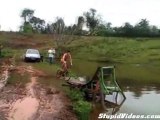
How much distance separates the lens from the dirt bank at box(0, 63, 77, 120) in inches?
533

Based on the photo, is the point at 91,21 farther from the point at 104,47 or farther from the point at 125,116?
the point at 125,116

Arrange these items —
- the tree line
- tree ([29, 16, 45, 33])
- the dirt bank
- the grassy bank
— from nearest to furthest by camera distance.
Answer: the dirt bank, the grassy bank, the tree line, tree ([29, 16, 45, 33])

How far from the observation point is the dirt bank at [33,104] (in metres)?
13.5

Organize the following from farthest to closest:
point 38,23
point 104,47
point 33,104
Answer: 1. point 38,23
2. point 104,47
3. point 33,104

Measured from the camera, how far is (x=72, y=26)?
74.1 meters

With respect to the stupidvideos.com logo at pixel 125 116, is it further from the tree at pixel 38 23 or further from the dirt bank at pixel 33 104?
the tree at pixel 38 23

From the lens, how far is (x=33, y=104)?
15492 millimetres

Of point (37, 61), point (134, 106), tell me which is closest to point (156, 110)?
point (134, 106)

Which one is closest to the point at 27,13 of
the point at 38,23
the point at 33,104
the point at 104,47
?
the point at 38,23

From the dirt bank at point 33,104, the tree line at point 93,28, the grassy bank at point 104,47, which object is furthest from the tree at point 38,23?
the dirt bank at point 33,104

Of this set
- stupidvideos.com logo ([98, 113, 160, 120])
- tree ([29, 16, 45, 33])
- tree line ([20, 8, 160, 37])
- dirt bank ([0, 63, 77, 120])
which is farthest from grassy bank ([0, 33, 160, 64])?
stupidvideos.com logo ([98, 113, 160, 120])

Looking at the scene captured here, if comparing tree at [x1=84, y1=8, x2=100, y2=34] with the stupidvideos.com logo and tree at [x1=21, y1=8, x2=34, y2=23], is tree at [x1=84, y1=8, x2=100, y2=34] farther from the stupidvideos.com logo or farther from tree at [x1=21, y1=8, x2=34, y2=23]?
the stupidvideos.com logo

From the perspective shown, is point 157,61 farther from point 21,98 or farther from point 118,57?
point 21,98

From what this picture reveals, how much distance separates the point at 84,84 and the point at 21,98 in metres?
A: 3.12
